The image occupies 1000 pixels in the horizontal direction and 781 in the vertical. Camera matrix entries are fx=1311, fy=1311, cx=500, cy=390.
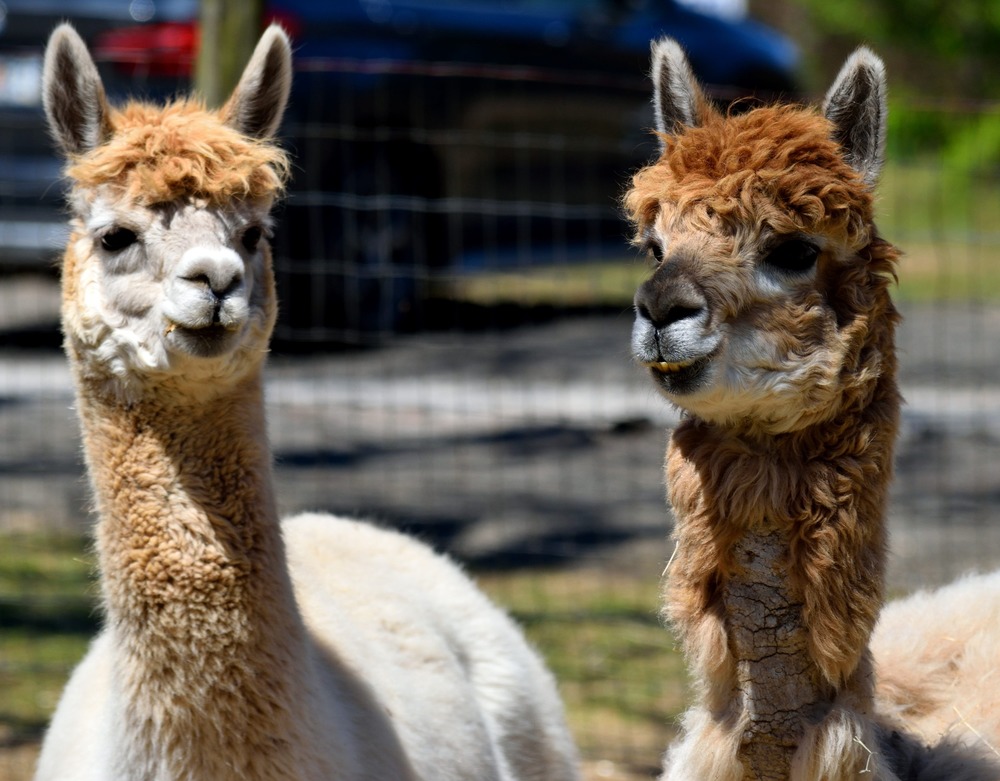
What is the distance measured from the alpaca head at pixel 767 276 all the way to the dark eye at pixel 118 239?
1.40 m

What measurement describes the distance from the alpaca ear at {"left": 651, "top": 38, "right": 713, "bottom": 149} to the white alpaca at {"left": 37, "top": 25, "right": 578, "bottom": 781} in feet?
3.65

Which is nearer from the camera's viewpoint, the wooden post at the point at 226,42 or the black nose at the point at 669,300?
the black nose at the point at 669,300

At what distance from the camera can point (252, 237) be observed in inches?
139

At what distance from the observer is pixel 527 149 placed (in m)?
9.32

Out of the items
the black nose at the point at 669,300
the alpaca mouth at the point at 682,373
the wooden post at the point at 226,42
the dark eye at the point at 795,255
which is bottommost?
the alpaca mouth at the point at 682,373

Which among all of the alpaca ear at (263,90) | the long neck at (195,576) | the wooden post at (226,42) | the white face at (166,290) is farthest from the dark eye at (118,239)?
the wooden post at (226,42)

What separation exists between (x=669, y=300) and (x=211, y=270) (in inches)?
48.3

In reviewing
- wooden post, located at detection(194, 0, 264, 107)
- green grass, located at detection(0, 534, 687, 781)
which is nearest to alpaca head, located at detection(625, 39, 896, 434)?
green grass, located at detection(0, 534, 687, 781)

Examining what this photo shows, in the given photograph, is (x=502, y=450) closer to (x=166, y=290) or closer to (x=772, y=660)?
(x=166, y=290)

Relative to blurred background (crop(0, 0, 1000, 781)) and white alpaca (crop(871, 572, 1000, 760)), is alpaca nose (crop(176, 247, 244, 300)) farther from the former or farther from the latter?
blurred background (crop(0, 0, 1000, 781))

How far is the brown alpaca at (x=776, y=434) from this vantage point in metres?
2.61

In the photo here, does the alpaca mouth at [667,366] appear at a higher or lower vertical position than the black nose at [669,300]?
lower

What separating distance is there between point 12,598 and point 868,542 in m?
4.65

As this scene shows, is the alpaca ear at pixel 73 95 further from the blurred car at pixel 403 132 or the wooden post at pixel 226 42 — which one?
the wooden post at pixel 226 42
